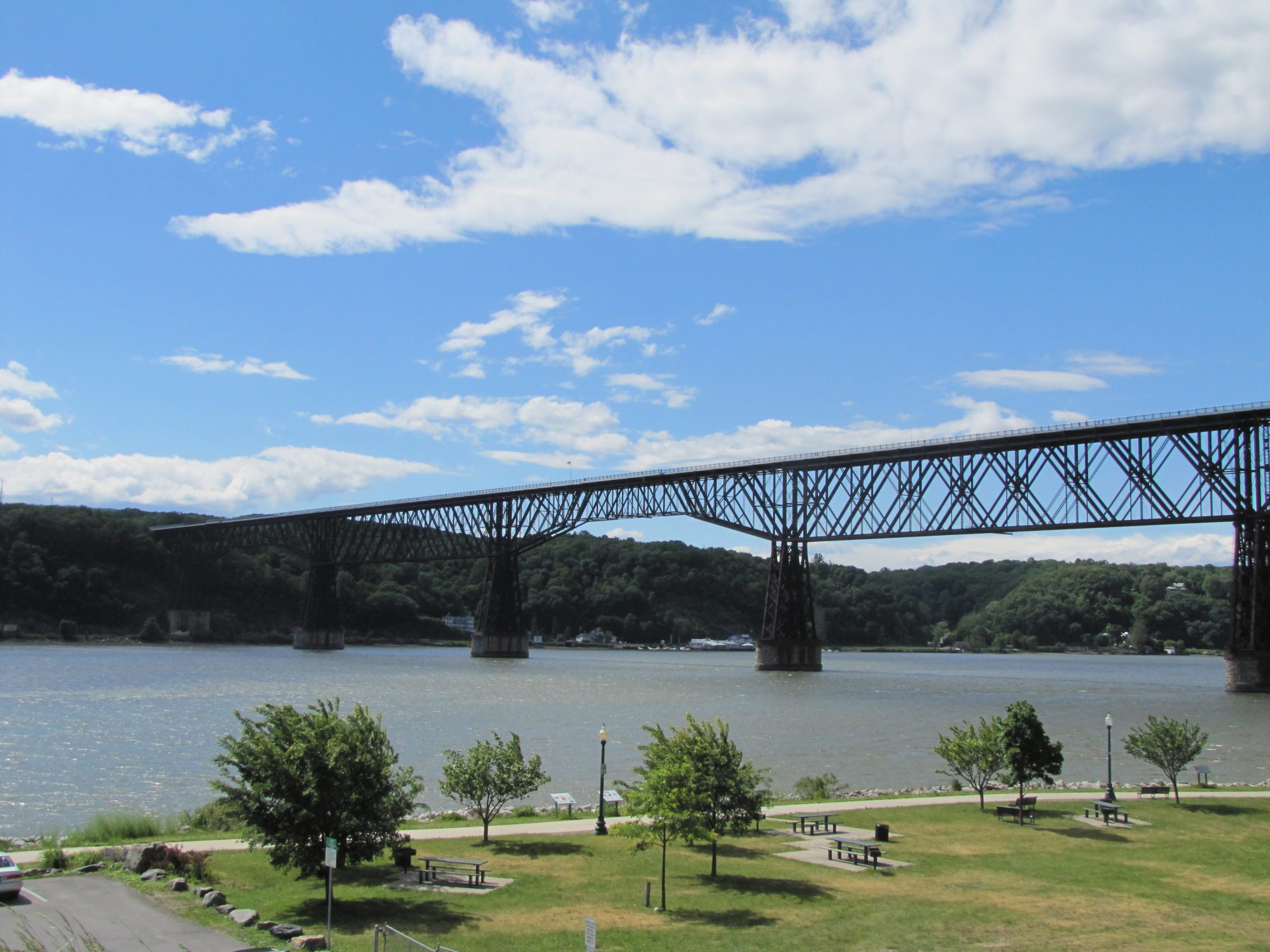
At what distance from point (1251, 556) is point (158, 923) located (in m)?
77.2

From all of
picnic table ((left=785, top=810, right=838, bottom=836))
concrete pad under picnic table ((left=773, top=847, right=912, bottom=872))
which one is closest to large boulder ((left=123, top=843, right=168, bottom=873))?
concrete pad under picnic table ((left=773, top=847, right=912, bottom=872))

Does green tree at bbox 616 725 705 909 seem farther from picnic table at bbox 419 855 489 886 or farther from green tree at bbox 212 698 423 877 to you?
green tree at bbox 212 698 423 877

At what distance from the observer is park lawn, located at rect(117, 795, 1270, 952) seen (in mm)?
16875

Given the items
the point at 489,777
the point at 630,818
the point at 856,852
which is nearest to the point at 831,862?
the point at 856,852

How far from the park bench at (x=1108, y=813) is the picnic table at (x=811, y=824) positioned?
6.82 meters

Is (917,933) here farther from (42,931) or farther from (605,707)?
(605,707)

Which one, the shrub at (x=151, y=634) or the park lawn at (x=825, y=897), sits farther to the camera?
the shrub at (x=151, y=634)

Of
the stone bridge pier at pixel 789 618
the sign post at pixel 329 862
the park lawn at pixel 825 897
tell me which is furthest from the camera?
the stone bridge pier at pixel 789 618

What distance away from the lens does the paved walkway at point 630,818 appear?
23344mm

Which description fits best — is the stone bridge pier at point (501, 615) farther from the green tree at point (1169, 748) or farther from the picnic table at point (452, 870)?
the picnic table at point (452, 870)

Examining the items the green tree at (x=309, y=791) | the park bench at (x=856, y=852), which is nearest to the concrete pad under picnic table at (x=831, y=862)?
the park bench at (x=856, y=852)

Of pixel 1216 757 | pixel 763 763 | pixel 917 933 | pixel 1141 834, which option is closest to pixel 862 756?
pixel 763 763

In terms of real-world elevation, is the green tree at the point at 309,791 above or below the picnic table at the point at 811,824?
above

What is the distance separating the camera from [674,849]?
2422 cm
